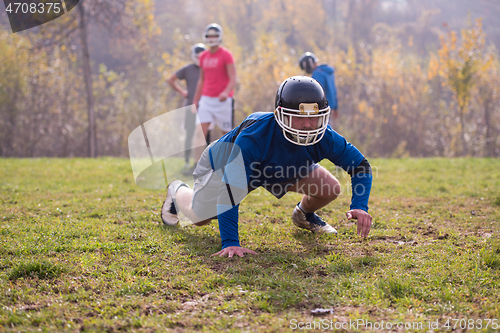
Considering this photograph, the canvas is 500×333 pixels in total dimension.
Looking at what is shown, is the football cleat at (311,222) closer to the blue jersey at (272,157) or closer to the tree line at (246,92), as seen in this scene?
the blue jersey at (272,157)

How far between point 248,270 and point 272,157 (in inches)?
35.5

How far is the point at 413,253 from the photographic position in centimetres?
323

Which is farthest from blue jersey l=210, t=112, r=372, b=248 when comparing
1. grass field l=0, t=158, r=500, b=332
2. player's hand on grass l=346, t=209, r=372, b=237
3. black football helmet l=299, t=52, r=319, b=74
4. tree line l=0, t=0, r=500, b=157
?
tree line l=0, t=0, r=500, b=157

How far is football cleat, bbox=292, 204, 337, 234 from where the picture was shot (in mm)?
3777

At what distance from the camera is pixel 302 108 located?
112 inches

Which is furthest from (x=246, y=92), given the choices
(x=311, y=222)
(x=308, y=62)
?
(x=311, y=222)

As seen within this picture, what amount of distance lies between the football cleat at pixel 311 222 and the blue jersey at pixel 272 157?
571 mm

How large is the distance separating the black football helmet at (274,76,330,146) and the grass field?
1.01 metres

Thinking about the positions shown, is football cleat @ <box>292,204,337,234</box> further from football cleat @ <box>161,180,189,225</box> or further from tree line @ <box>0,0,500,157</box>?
tree line @ <box>0,0,500,157</box>

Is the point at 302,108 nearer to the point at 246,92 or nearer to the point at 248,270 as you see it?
the point at 248,270

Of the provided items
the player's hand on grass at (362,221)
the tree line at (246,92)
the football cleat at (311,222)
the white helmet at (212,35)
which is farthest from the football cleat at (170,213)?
the tree line at (246,92)

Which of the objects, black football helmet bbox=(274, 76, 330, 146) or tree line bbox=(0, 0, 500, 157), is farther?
tree line bbox=(0, 0, 500, 157)

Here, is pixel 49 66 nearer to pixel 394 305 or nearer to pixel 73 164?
pixel 73 164

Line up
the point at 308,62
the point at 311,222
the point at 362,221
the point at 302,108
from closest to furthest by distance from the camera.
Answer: the point at 302,108 < the point at 362,221 < the point at 311,222 < the point at 308,62
